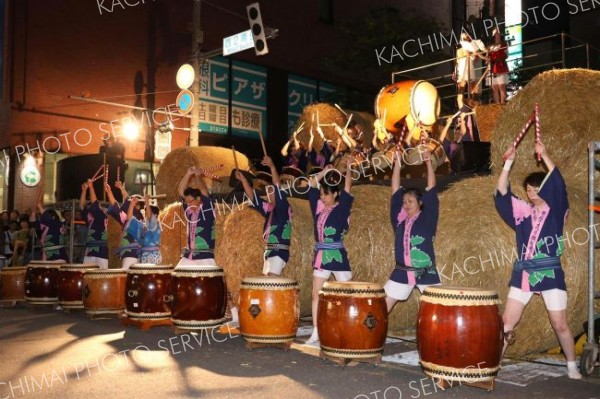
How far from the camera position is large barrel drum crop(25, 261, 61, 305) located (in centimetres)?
945

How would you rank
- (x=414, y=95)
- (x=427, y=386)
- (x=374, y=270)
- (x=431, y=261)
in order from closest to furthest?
(x=427, y=386) → (x=431, y=261) → (x=374, y=270) → (x=414, y=95)

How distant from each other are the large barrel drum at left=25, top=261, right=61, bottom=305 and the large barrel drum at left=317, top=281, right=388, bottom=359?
5.56m

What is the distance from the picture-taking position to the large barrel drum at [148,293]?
7.42 m

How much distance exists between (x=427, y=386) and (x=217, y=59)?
13.2 metres

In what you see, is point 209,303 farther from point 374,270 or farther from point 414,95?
point 414,95

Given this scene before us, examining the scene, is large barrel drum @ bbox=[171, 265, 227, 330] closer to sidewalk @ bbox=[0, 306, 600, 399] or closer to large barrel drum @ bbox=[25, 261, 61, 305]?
sidewalk @ bbox=[0, 306, 600, 399]

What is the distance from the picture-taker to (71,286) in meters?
8.87

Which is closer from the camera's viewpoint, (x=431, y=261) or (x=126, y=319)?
(x=431, y=261)

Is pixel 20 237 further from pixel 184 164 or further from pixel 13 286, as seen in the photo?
pixel 184 164

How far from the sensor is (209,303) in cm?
675

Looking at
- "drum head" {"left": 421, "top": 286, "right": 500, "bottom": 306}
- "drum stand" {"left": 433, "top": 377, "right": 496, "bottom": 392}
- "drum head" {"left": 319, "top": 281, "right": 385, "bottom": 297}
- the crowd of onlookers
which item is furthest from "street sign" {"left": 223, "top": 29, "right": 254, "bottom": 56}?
"drum stand" {"left": 433, "top": 377, "right": 496, "bottom": 392}

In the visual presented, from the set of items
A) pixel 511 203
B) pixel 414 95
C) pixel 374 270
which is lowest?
pixel 374 270

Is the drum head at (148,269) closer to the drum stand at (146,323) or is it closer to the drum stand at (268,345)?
the drum stand at (146,323)

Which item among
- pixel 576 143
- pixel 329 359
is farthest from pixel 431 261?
pixel 576 143
